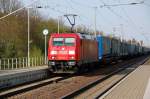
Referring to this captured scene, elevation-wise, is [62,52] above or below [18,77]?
above

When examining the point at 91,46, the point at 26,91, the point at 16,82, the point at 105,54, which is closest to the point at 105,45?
the point at 105,54

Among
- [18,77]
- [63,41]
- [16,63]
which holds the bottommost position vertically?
[18,77]

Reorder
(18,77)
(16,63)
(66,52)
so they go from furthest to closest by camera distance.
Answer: (16,63) → (66,52) → (18,77)

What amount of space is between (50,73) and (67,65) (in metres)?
1.96

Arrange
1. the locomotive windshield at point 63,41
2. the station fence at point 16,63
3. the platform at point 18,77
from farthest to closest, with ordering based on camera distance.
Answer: the station fence at point 16,63 < the locomotive windshield at point 63,41 < the platform at point 18,77

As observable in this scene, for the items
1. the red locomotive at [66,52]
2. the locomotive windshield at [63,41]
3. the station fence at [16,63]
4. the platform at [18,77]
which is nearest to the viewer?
the platform at [18,77]

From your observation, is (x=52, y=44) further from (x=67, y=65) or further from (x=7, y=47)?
(x=7, y=47)

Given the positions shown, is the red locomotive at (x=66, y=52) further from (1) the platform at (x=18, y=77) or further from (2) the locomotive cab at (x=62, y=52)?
(1) the platform at (x=18, y=77)

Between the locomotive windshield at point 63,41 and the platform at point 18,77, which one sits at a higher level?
the locomotive windshield at point 63,41

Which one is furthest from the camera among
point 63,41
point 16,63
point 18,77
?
point 16,63

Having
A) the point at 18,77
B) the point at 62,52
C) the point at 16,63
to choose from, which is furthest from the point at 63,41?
the point at 16,63

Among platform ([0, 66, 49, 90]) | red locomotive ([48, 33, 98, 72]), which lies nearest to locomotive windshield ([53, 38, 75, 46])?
red locomotive ([48, 33, 98, 72])

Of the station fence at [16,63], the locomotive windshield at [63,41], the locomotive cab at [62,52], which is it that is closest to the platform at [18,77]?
the locomotive cab at [62,52]

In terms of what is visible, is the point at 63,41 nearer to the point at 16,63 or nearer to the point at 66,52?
the point at 66,52
